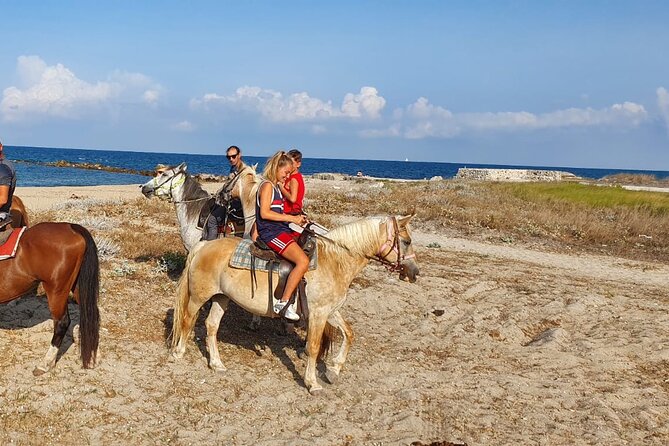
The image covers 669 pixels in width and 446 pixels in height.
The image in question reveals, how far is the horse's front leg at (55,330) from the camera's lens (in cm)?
711

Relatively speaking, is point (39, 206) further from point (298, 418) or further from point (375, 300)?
point (298, 418)

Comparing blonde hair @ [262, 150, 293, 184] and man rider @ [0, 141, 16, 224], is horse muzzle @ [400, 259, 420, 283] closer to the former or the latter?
blonde hair @ [262, 150, 293, 184]

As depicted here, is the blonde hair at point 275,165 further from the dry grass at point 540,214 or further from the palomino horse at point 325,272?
the dry grass at point 540,214

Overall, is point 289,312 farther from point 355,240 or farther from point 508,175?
point 508,175

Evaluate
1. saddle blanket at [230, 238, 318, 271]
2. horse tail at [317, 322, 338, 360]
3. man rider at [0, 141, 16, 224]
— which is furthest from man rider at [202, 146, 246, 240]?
man rider at [0, 141, 16, 224]

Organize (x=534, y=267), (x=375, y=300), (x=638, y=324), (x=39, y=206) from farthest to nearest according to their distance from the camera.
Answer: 1. (x=39, y=206)
2. (x=534, y=267)
3. (x=375, y=300)
4. (x=638, y=324)

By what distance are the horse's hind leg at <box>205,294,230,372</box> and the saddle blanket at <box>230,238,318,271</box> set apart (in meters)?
0.83

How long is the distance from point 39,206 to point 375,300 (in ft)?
53.6

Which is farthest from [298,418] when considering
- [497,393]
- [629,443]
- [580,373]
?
[580,373]

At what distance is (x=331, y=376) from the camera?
25.6 feet

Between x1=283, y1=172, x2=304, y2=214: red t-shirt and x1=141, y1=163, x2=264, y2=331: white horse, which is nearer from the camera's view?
x1=283, y1=172, x2=304, y2=214: red t-shirt

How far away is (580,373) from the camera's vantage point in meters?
8.54

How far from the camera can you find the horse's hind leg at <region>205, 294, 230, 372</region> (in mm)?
7949

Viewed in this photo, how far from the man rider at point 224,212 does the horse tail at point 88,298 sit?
9.88ft
